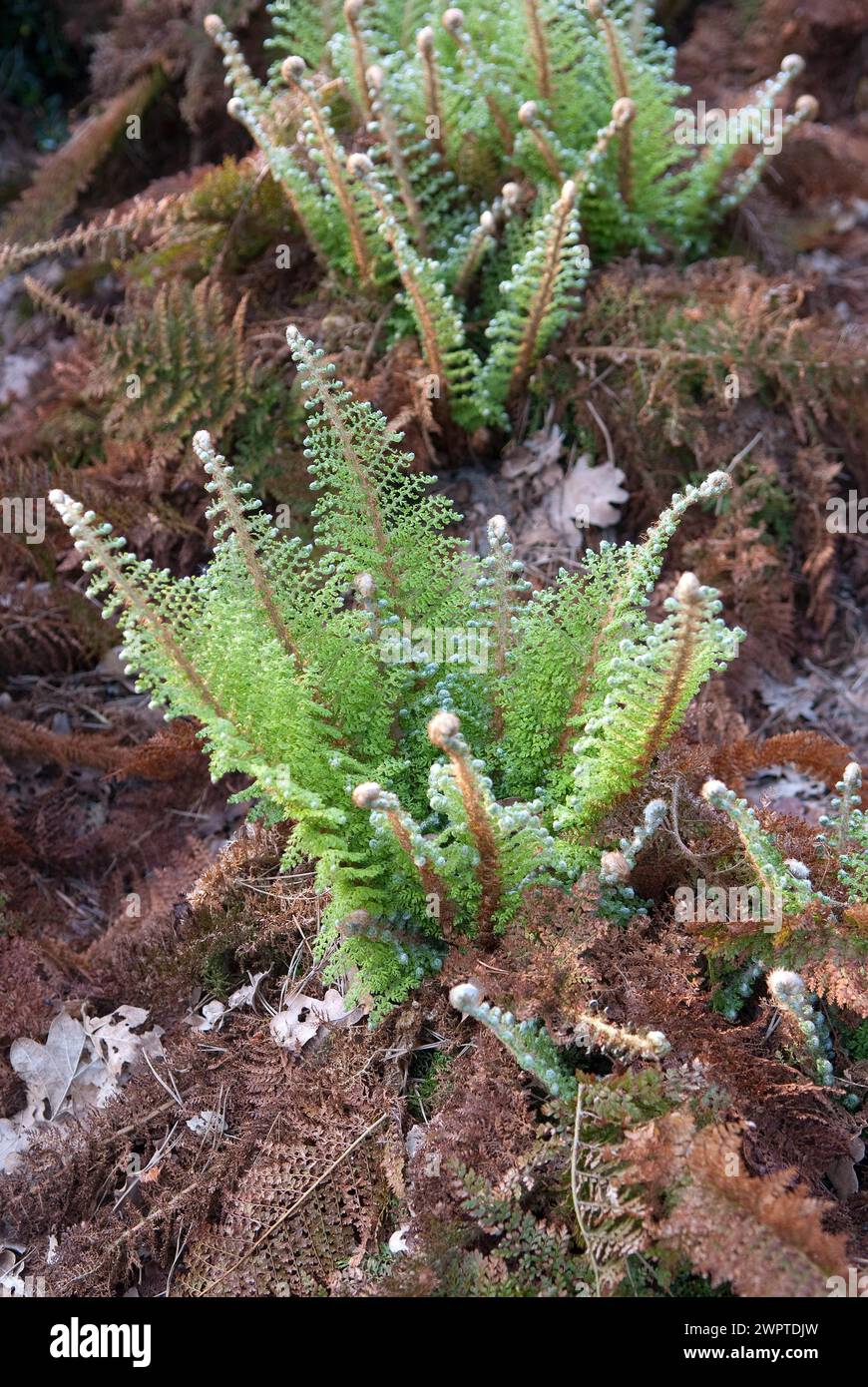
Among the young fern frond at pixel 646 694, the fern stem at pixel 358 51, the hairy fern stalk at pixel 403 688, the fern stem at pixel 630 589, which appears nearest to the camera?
the young fern frond at pixel 646 694

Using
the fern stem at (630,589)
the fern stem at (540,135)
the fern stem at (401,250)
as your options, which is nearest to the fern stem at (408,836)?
the fern stem at (630,589)

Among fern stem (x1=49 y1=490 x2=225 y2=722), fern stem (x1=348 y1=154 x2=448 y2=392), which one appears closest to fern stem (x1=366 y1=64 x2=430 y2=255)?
fern stem (x1=348 y1=154 x2=448 y2=392)

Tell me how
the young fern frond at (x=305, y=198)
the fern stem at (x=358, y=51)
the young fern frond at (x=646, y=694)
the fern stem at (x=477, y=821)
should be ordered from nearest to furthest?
the fern stem at (x=477, y=821)
the young fern frond at (x=646, y=694)
the fern stem at (x=358, y=51)
the young fern frond at (x=305, y=198)

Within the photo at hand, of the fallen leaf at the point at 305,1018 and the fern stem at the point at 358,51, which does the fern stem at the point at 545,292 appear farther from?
the fallen leaf at the point at 305,1018

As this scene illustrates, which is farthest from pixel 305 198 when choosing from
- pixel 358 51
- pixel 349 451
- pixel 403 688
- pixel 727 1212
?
pixel 727 1212

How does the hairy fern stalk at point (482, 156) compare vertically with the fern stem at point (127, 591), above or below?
above

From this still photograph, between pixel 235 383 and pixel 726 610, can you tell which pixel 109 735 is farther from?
pixel 726 610

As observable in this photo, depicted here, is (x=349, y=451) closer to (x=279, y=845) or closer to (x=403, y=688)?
(x=403, y=688)

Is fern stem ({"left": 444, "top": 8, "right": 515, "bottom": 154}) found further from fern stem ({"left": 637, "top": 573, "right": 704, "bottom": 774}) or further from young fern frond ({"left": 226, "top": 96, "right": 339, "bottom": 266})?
fern stem ({"left": 637, "top": 573, "right": 704, "bottom": 774})
